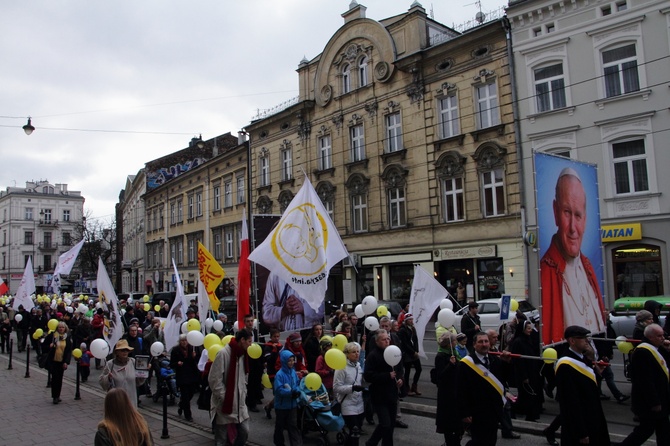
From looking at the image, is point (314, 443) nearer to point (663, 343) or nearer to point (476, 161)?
point (663, 343)

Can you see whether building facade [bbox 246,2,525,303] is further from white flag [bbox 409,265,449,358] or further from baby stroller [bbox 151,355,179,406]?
baby stroller [bbox 151,355,179,406]

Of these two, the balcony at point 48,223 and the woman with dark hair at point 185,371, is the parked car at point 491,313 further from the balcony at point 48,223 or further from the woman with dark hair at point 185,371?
the balcony at point 48,223

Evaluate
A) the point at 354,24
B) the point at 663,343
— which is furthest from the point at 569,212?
the point at 354,24

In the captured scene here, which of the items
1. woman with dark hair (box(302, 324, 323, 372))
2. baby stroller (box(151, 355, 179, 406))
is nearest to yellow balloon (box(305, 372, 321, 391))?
woman with dark hair (box(302, 324, 323, 372))

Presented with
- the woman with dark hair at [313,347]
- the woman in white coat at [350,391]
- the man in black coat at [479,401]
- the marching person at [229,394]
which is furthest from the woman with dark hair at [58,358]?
the man in black coat at [479,401]

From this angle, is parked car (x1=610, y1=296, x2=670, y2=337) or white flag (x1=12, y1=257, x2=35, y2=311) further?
white flag (x1=12, y1=257, x2=35, y2=311)

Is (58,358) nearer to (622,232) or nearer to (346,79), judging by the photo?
(622,232)

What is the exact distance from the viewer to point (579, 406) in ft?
16.6

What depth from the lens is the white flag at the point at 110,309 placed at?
412 inches

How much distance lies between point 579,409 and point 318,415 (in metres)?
3.62

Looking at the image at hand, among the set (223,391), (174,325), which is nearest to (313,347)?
(223,391)

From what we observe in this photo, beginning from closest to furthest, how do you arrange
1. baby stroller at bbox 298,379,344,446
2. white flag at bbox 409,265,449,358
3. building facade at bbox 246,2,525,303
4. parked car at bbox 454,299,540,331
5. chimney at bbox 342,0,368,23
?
baby stroller at bbox 298,379,344,446, white flag at bbox 409,265,449,358, parked car at bbox 454,299,540,331, building facade at bbox 246,2,525,303, chimney at bbox 342,0,368,23

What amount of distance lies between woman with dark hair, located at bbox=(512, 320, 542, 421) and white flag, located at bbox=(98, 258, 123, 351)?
23.6 ft

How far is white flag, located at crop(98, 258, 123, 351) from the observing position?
1046cm
